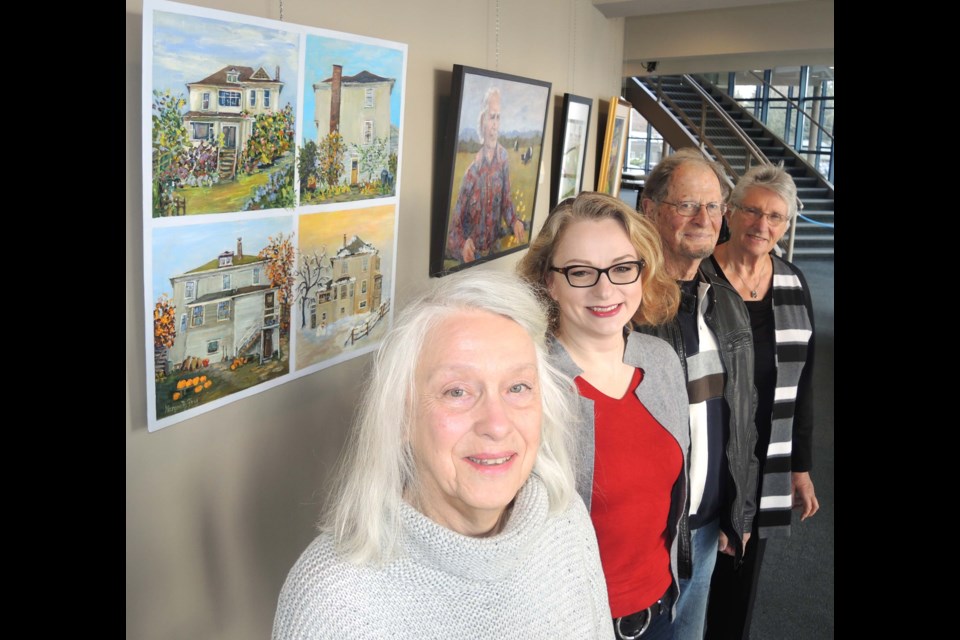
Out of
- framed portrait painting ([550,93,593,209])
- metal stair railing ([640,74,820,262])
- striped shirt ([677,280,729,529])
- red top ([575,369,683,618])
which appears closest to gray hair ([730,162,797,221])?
striped shirt ([677,280,729,529])

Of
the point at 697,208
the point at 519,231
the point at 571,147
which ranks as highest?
the point at 571,147

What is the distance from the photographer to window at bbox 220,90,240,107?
6.31 feet

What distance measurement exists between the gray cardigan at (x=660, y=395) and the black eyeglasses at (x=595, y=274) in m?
0.18

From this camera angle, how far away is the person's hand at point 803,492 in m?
3.20

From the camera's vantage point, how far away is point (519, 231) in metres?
4.38

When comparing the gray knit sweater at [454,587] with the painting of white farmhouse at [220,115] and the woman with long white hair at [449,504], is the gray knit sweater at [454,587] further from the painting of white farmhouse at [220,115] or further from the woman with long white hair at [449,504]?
the painting of white farmhouse at [220,115]

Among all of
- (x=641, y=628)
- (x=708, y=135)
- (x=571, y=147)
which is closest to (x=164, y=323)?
(x=641, y=628)

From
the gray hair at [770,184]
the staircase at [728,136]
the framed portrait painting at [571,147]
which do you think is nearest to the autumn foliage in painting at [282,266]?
the gray hair at [770,184]

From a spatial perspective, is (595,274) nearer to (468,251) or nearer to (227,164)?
(227,164)

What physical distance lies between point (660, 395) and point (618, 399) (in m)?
0.15

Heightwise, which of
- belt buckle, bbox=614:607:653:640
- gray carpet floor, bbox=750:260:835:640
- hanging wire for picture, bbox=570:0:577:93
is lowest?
gray carpet floor, bbox=750:260:835:640

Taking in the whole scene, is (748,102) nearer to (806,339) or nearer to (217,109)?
(806,339)

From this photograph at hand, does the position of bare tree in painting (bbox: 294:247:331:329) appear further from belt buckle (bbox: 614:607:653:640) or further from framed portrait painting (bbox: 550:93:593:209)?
framed portrait painting (bbox: 550:93:593:209)

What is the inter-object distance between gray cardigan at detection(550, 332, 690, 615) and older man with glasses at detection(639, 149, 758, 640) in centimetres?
9
